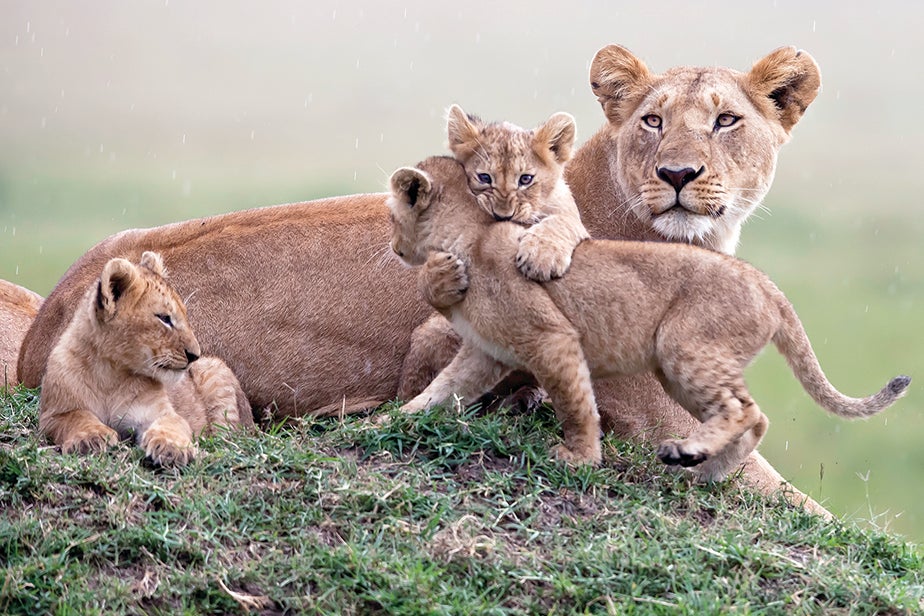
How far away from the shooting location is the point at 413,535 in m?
4.20

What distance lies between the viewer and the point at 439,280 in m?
4.86

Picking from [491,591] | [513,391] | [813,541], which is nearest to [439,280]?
[513,391]

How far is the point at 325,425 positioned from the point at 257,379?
703mm

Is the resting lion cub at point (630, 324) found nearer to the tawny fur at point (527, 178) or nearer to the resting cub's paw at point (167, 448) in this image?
the tawny fur at point (527, 178)

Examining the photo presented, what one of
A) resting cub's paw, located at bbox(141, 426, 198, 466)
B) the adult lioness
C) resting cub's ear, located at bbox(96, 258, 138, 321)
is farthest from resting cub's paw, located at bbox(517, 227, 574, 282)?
resting cub's ear, located at bbox(96, 258, 138, 321)

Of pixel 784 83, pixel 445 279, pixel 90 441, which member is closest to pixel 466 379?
pixel 445 279

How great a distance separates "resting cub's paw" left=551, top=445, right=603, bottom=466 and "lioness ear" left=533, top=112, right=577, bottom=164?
3.89 ft

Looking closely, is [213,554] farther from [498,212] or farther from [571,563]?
[498,212]

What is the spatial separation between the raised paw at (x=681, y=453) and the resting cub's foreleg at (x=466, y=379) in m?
0.92

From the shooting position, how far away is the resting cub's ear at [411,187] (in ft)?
16.4

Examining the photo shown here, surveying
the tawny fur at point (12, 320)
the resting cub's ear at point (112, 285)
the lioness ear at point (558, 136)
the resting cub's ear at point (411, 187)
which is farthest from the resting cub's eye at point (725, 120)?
the tawny fur at point (12, 320)

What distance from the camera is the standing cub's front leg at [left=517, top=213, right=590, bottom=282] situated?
4.77 m

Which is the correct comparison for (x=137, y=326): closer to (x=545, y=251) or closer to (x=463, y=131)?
(x=463, y=131)

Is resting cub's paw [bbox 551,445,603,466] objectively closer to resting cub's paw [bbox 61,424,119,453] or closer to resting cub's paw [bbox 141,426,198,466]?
resting cub's paw [bbox 141,426,198,466]
